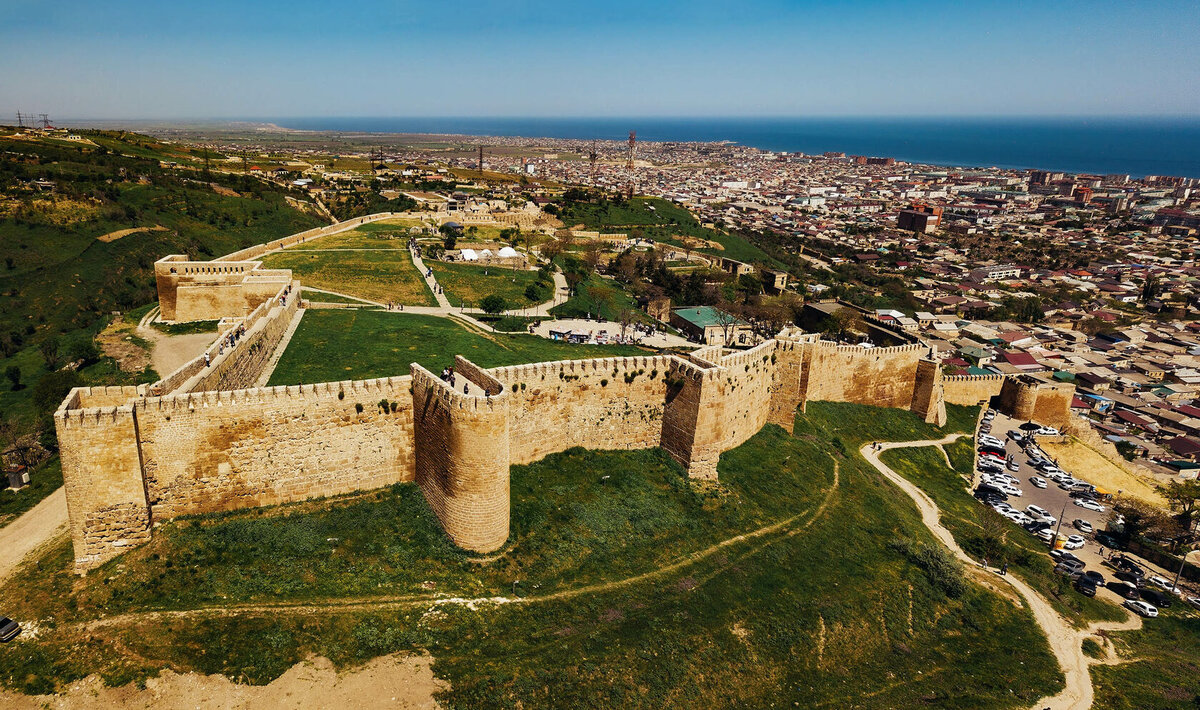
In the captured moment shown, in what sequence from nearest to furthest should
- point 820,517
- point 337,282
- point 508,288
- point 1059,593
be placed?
point 820,517, point 1059,593, point 337,282, point 508,288

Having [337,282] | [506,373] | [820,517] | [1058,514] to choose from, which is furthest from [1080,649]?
[337,282]

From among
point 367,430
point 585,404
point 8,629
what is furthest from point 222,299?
point 8,629

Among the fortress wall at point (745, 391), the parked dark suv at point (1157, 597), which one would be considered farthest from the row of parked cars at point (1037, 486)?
the fortress wall at point (745, 391)

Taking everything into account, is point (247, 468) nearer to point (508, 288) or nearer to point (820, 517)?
point (820, 517)

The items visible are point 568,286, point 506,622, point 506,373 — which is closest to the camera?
point 506,622

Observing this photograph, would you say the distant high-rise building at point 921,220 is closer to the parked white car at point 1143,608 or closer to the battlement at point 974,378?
the battlement at point 974,378

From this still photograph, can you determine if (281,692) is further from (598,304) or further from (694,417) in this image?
(598,304)

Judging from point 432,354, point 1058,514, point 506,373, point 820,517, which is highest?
point 506,373
